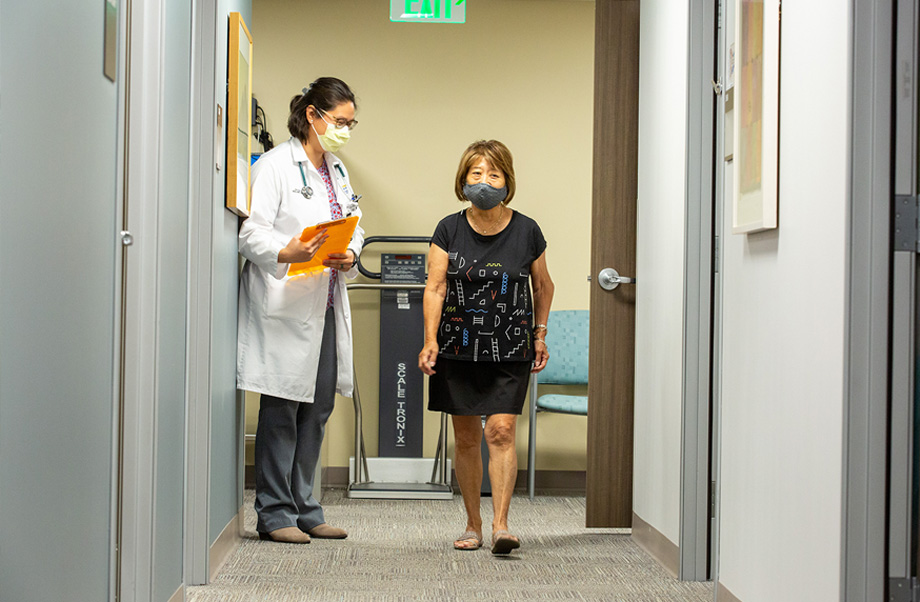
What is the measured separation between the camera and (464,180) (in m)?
3.30

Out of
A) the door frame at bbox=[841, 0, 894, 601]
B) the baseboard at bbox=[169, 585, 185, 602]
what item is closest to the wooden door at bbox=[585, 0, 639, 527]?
the baseboard at bbox=[169, 585, 185, 602]

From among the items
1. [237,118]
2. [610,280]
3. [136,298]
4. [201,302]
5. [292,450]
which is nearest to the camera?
[136,298]

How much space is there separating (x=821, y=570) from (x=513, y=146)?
126 inches

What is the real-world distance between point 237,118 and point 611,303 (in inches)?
59.8

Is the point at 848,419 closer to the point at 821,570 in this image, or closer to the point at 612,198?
the point at 821,570

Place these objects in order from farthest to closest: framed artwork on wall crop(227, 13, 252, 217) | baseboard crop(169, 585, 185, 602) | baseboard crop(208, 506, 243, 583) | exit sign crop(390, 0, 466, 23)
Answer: exit sign crop(390, 0, 466, 23), framed artwork on wall crop(227, 13, 252, 217), baseboard crop(208, 506, 243, 583), baseboard crop(169, 585, 185, 602)

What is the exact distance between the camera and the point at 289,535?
3.23 m

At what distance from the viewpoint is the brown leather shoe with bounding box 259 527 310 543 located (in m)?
3.23

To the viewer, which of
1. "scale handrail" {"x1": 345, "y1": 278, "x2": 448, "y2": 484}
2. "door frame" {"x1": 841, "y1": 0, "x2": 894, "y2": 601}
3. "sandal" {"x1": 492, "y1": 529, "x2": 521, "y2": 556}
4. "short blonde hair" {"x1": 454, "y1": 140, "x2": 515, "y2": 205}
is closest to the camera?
"door frame" {"x1": 841, "y1": 0, "x2": 894, "y2": 601}

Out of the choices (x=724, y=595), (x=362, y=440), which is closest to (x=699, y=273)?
(x=724, y=595)

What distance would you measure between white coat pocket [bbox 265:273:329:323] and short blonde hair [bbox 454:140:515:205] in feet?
2.08

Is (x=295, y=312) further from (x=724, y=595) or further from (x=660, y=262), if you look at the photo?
(x=724, y=595)

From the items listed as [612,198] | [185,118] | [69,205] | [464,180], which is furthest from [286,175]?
[69,205]

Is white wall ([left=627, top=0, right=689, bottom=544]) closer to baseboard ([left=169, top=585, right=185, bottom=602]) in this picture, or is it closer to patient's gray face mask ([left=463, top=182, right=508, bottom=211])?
patient's gray face mask ([left=463, top=182, right=508, bottom=211])
